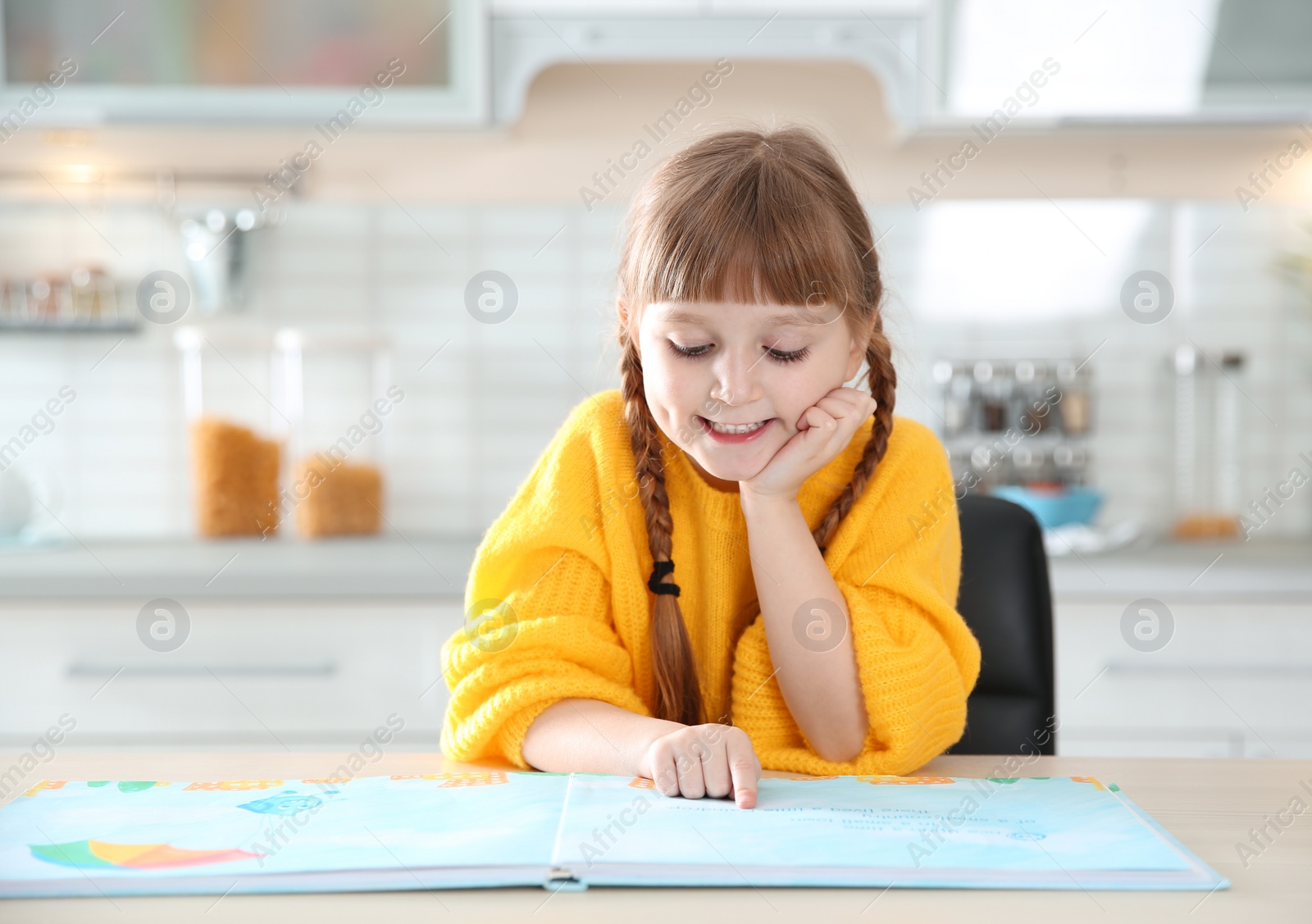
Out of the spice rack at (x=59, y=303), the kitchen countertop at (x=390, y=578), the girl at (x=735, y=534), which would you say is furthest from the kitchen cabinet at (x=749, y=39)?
the girl at (x=735, y=534)

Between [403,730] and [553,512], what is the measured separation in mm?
916

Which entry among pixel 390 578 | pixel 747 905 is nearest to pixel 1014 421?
pixel 390 578

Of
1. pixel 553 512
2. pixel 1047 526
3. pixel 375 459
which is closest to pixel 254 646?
pixel 375 459

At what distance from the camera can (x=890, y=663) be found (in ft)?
2.74

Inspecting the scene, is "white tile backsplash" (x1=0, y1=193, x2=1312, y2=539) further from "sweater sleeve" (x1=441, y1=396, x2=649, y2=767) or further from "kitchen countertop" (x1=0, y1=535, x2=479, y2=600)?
"sweater sleeve" (x1=441, y1=396, x2=649, y2=767)

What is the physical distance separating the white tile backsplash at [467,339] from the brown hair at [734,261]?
3.90ft

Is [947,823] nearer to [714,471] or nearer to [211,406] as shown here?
[714,471]

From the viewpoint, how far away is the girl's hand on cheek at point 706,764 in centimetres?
67

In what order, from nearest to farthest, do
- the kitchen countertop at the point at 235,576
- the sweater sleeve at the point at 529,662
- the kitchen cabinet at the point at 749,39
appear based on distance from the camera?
1. the sweater sleeve at the point at 529,662
2. the kitchen countertop at the point at 235,576
3. the kitchen cabinet at the point at 749,39

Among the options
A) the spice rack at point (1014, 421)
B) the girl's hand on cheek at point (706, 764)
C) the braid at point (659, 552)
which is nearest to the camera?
the girl's hand on cheek at point (706, 764)

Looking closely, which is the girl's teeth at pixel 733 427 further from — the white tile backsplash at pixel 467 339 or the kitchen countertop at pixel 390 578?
the white tile backsplash at pixel 467 339

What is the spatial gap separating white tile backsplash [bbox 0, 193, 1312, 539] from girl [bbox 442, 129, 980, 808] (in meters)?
1.19

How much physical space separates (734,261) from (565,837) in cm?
43

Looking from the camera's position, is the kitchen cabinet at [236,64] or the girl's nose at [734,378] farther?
the kitchen cabinet at [236,64]
